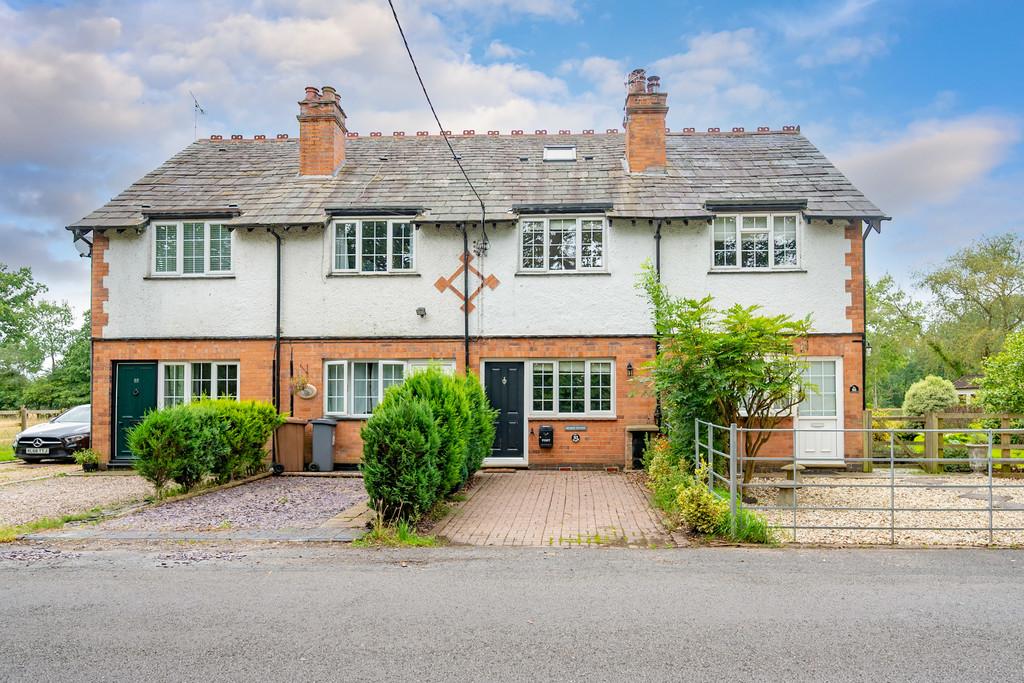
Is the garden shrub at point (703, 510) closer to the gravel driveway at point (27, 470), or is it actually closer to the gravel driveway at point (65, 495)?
the gravel driveway at point (65, 495)

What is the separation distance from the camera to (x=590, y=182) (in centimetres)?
1594

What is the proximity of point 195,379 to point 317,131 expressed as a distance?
6681 millimetres

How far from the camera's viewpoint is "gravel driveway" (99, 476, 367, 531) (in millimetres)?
9000

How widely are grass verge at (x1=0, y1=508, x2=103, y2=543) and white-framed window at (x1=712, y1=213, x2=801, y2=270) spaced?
12211 millimetres

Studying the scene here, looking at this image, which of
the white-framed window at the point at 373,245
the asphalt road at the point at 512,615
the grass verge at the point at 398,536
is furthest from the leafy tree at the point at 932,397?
the grass verge at the point at 398,536

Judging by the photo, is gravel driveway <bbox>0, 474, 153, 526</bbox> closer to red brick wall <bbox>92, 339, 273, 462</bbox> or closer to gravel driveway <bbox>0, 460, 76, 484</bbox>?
gravel driveway <bbox>0, 460, 76, 484</bbox>

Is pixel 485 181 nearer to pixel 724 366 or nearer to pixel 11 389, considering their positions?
pixel 724 366

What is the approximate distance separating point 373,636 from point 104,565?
12.8 feet

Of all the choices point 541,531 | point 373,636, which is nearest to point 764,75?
point 541,531

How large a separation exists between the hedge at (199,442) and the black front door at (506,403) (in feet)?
15.5

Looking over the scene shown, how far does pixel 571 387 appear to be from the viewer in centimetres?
1478

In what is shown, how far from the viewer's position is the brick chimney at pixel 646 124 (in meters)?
16.3

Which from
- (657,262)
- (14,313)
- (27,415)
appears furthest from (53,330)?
(657,262)

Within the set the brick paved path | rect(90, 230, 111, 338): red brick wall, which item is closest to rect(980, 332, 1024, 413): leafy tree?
the brick paved path
